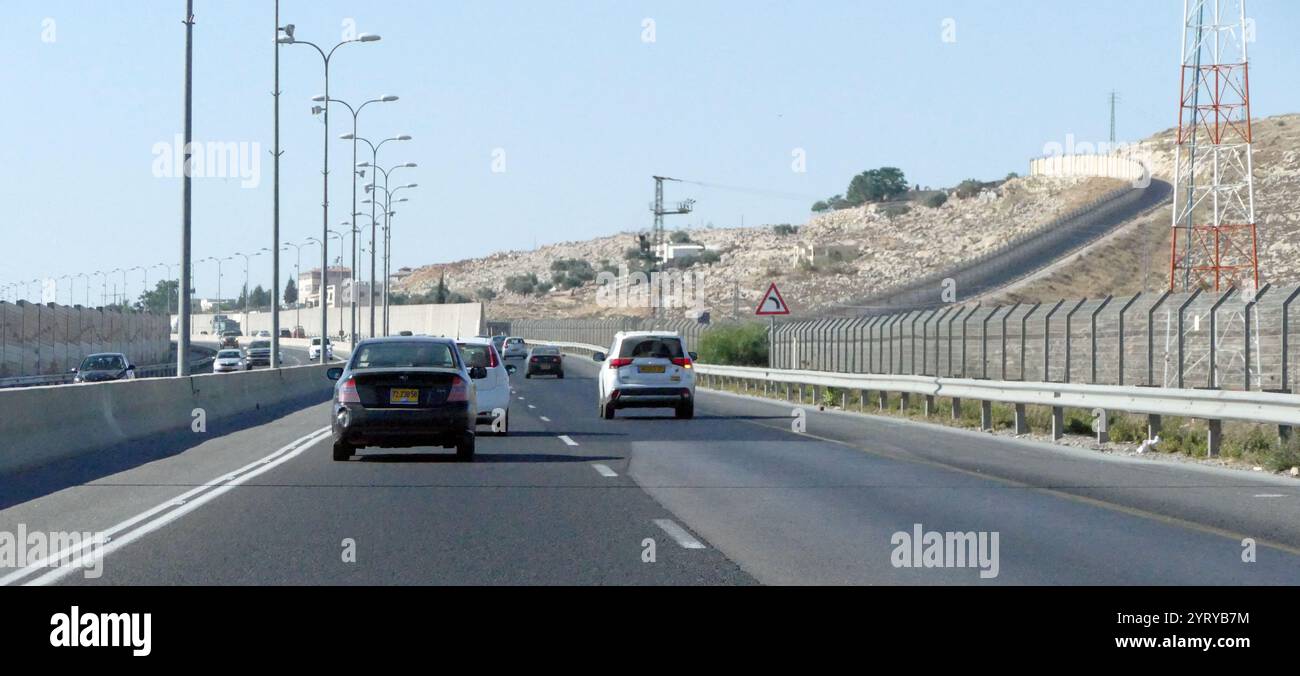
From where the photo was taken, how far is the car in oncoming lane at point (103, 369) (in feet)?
166

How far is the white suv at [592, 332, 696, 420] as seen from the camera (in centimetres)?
3156

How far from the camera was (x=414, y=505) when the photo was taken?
15.1 m

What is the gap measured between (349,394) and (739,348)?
1899 inches

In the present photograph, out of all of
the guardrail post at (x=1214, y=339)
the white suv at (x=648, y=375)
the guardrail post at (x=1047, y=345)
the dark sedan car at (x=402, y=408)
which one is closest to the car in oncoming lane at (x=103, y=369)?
the white suv at (x=648, y=375)

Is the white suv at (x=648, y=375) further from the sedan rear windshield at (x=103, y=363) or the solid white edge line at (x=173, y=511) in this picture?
the sedan rear windshield at (x=103, y=363)

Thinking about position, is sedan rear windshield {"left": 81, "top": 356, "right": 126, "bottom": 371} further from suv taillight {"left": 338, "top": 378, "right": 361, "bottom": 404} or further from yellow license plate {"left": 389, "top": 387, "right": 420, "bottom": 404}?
yellow license plate {"left": 389, "top": 387, "right": 420, "bottom": 404}

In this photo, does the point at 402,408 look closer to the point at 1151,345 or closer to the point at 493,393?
the point at 493,393

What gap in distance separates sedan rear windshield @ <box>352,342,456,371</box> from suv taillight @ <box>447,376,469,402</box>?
0.63 metres

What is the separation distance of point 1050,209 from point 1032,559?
6626 inches

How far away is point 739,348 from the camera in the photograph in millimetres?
67625

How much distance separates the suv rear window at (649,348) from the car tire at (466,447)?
11487 mm

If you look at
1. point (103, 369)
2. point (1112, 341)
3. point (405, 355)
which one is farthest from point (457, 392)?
point (103, 369)

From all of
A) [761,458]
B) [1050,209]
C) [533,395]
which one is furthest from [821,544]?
[1050,209]
